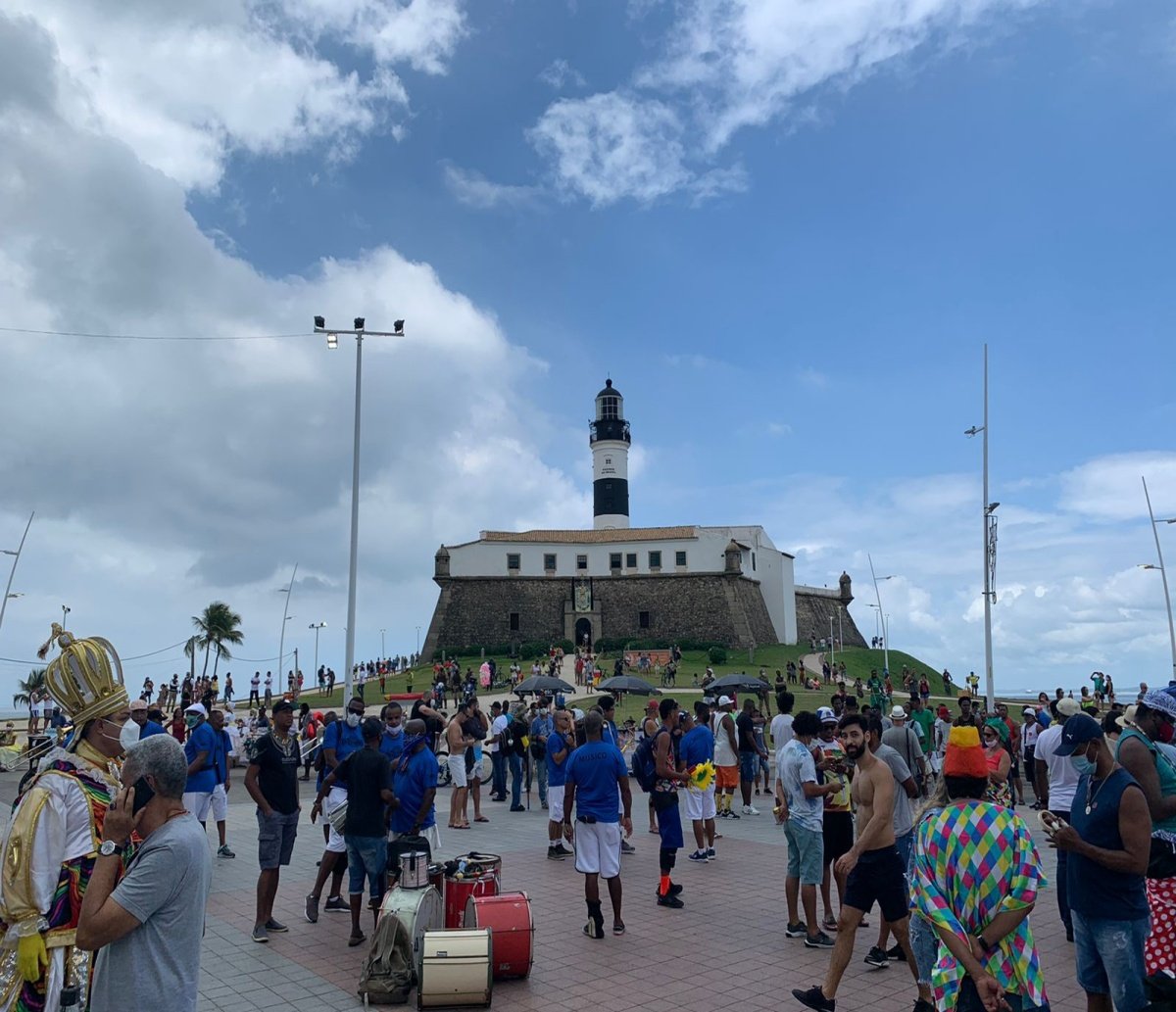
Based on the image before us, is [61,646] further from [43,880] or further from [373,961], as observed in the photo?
[373,961]

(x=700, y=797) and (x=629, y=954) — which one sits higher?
(x=700, y=797)

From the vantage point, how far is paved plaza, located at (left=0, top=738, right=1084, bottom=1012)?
6.04 metres

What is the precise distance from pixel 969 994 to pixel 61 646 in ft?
14.1

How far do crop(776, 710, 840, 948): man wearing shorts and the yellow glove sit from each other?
5.22 m

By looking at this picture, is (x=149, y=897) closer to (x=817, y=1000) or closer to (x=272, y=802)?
(x=817, y=1000)

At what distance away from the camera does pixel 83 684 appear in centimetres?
418

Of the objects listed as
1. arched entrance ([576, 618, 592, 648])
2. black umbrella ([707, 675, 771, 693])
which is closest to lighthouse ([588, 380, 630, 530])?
arched entrance ([576, 618, 592, 648])

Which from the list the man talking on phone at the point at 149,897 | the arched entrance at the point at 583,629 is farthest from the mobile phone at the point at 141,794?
the arched entrance at the point at 583,629

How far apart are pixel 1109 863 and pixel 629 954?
407 cm

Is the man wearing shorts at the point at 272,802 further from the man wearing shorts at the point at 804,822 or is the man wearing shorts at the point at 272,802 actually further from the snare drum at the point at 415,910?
the man wearing shorts at the point at 804,822

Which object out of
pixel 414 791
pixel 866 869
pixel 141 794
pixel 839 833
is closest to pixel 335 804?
pixel 414 791

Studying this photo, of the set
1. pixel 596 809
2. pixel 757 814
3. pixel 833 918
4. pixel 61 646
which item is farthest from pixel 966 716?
pixel 61 646

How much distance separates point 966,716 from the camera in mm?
13469

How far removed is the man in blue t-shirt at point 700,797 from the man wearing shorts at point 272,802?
4450 mm
